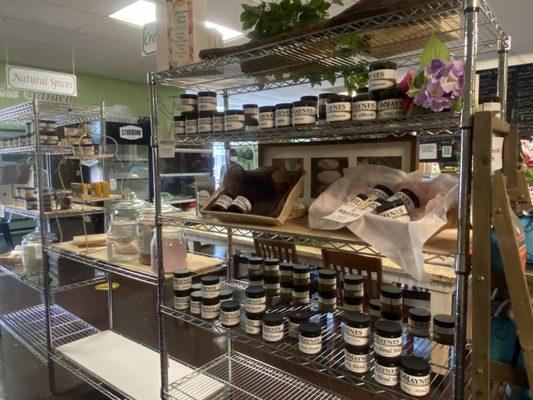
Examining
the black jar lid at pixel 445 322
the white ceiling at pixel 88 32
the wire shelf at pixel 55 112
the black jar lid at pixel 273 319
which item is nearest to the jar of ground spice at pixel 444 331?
the black jar lid at pixel 445 322

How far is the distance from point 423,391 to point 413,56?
102cm

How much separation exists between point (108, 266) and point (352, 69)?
1.38m

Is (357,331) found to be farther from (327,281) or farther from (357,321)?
(327,281)

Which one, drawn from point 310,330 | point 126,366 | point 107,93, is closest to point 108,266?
point 126,366

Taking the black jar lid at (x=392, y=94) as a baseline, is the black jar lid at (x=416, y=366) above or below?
below

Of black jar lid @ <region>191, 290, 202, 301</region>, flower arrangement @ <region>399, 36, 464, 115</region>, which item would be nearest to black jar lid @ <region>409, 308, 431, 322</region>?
flower arrangement @ <region>399, 36, 464, 115</region>

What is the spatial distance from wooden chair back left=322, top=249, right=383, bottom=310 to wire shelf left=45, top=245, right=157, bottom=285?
0.98 meters

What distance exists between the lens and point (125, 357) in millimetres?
2020

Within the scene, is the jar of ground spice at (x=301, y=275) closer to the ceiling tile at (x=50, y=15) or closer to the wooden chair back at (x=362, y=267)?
the wooden chair back at (x=362, y=267)

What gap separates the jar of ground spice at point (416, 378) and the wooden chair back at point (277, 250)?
55.4 inches

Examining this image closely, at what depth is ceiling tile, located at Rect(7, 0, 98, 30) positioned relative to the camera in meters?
3.45

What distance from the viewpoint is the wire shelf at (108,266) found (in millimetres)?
1581

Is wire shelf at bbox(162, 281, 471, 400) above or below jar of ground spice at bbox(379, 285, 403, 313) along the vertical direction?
below

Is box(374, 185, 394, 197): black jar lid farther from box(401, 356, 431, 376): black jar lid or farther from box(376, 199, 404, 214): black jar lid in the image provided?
box(401, 356, 431, 376): black jar lid
